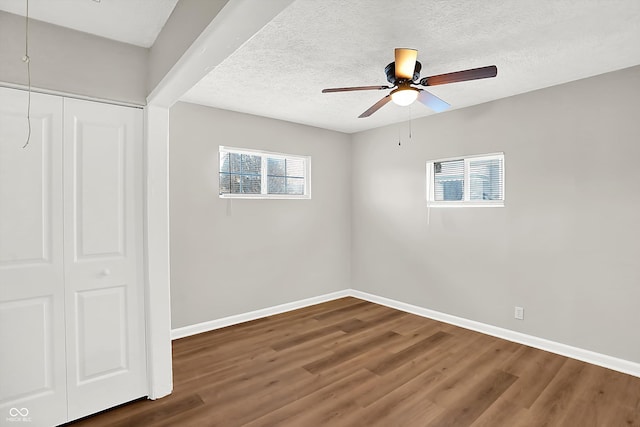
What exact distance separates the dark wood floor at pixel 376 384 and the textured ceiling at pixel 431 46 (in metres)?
2.49

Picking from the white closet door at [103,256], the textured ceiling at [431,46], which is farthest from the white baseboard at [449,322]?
the textured ceiling at [431,46]

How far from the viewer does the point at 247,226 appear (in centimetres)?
395

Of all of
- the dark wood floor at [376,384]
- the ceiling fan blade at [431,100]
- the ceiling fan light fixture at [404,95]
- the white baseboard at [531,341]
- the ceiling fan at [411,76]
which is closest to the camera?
the ceiling fan at [411,76]

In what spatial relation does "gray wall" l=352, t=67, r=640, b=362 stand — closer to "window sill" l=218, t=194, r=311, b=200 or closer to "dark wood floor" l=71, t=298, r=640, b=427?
"dark wood floor" l=71, t=298, r=640, b=427

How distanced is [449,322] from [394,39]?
3.17 m

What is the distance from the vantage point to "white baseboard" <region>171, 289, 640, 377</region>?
279 centimetres

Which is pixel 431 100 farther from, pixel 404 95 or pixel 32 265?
pixel 32 265

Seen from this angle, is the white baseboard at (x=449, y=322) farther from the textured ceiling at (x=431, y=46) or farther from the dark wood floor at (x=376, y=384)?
the textured ceiling at (x=431, y=46)

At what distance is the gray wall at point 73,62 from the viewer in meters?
1.81

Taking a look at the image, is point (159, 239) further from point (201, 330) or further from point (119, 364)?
point (201, 330)

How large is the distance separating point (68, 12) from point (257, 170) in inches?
96.8

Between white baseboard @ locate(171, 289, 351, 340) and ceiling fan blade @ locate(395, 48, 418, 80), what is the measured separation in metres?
3.13

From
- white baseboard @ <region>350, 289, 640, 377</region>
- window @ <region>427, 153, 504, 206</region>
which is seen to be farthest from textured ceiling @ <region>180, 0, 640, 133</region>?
white baseboard @ <region>350, 289, 640, 377</region>

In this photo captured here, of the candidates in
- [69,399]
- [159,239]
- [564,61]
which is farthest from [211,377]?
[564,61]
